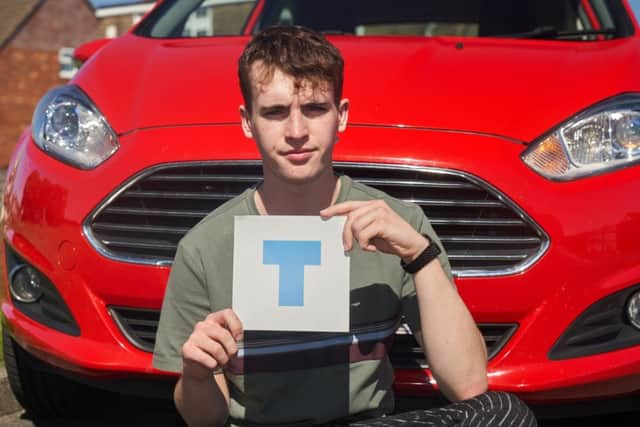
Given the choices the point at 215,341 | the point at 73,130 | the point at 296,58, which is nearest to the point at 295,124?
the point at 296,58

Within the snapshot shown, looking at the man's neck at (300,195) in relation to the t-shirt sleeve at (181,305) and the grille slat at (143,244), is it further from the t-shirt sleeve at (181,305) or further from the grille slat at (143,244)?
the grille slat at (143,244)

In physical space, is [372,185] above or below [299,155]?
below

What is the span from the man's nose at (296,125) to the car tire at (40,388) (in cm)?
184

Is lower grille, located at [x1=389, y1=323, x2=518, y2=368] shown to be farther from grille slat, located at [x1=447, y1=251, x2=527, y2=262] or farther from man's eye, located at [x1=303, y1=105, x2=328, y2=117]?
man's eye, located at [x1=303, y1=105, x2=328, y2=117]

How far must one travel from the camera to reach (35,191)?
3359mm

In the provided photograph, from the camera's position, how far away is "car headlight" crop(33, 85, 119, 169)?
3281 millimetres

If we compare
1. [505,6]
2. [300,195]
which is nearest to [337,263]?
[300,195]

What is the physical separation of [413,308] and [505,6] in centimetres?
260

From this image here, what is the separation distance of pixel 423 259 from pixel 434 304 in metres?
0.11

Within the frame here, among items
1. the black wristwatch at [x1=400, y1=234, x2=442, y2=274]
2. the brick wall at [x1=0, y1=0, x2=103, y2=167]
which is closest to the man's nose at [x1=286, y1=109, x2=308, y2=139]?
the black wristwatch at [x1=400, y1=234, x2=442, y2=274]

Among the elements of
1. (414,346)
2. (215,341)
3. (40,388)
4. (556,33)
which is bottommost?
(40,388)

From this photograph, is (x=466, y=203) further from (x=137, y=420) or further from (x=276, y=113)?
(x=137, y=420)

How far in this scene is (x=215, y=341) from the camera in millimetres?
2010

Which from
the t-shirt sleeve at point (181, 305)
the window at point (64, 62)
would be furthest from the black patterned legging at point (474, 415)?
the window at point (64, 62)
